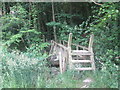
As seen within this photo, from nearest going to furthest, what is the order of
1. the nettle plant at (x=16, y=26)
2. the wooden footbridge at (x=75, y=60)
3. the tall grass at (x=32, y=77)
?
the tall grass at (x=32, y=77)
the wooden footbridge at (x=75, y=60)
the nettle plant at (x=16, y=26)

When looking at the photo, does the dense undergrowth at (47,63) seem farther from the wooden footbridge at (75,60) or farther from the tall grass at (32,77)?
the wooden footbridge at (75,60)

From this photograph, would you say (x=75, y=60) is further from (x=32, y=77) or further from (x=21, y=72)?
(x=21, y=72)

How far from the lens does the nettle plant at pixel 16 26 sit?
6.08m

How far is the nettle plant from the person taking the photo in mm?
6076

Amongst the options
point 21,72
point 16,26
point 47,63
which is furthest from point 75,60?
point 16,26

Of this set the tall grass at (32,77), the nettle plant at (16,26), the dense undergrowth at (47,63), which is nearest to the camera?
the tall grass at (32,77)

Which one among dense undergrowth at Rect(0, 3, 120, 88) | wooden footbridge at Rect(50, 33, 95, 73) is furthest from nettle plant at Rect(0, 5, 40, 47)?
wooden footbridge at Rect(50, 33, 95, 73)

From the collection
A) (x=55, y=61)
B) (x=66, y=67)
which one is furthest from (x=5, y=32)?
(x=66, y=67)

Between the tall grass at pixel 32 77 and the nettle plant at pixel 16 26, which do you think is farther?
the nettle plant at pixel 16 26

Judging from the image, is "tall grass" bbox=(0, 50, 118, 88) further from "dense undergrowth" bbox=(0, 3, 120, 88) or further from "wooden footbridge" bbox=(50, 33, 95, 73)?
"wooden footbridge" bbox=(50, 33, 95, 73)

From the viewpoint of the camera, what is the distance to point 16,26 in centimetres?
666

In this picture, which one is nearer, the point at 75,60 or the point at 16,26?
the point at 75,60

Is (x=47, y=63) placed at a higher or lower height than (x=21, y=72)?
lower

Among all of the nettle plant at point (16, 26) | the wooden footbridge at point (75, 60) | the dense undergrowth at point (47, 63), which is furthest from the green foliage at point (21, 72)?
the nettle plant at point (16, 26)
